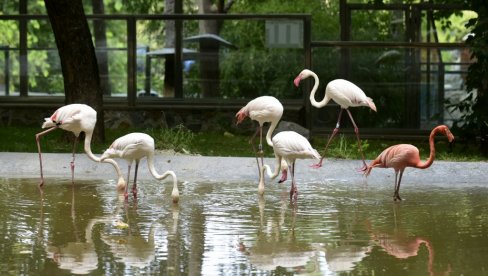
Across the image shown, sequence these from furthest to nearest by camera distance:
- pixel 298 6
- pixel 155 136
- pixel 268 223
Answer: pixel 298 6
pixel 155 136
pixel 268 223

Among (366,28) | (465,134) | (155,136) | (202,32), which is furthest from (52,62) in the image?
(465,134)

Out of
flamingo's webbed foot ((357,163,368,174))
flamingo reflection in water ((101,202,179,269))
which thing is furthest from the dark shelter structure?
flamingo reflection in water ((101,202,179,269))

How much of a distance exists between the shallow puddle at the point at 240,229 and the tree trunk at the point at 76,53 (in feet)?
10.7

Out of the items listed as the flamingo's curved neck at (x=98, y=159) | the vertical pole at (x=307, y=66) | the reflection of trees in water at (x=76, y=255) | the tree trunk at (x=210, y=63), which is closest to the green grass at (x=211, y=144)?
the vertical pole at (x=307, y=66)

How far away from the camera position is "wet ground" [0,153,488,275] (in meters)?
6.98

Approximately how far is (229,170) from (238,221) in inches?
133

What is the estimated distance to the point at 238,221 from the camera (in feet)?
29.0

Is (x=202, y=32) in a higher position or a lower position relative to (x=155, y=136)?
higher

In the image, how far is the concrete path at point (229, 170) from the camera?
1190cm

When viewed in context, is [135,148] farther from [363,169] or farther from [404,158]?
Result: [363,169]

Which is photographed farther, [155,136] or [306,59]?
[306,59]

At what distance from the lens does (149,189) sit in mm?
11039

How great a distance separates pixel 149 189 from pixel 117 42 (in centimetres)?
753

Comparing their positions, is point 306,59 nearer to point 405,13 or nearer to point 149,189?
point 405,13
